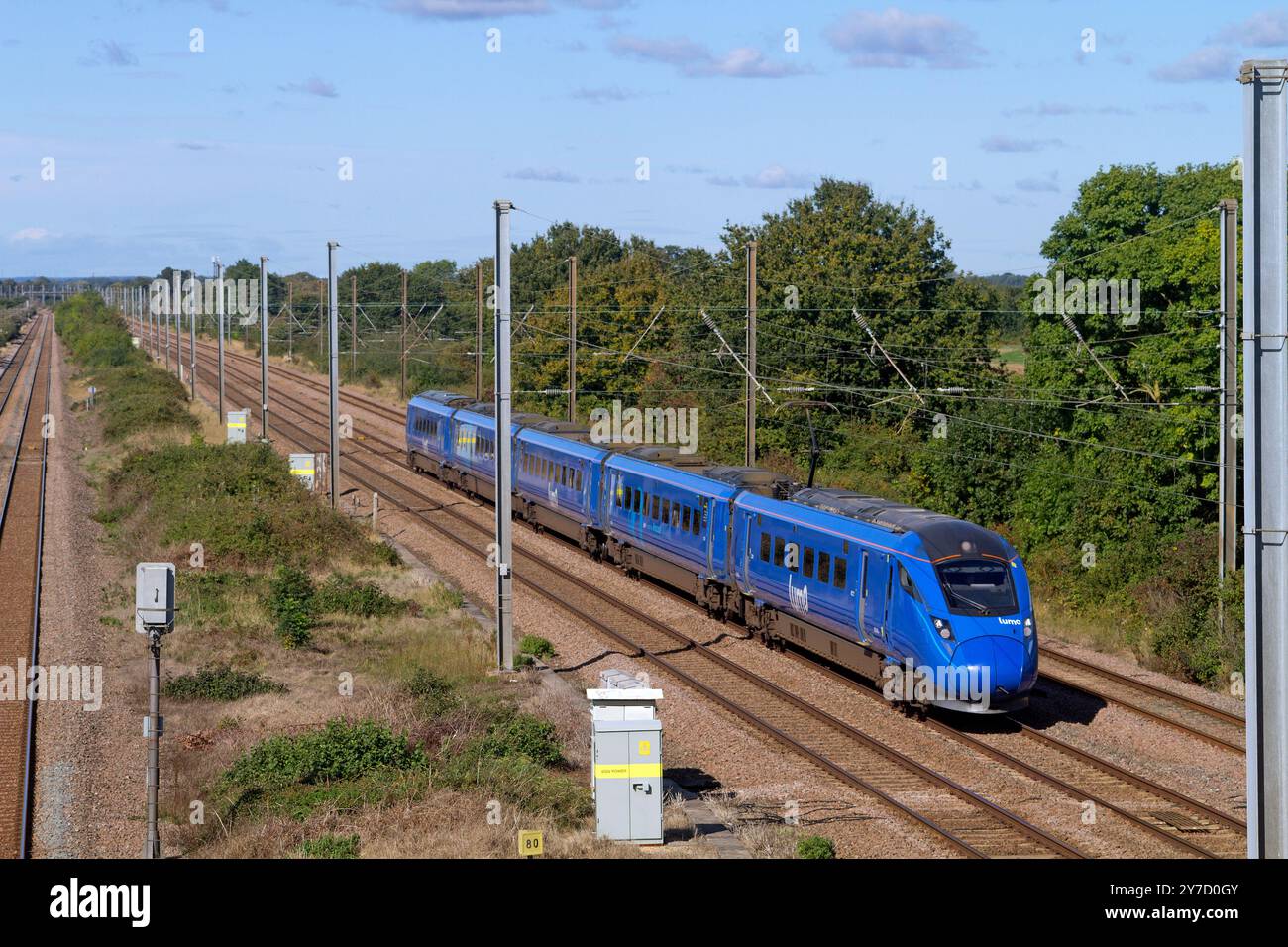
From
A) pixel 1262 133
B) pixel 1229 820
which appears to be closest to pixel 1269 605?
pixel 1262 133

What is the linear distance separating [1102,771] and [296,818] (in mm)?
10082

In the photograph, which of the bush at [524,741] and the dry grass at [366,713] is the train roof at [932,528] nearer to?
the dry grass at [366,713]

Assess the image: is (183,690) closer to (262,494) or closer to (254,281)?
(262,494)

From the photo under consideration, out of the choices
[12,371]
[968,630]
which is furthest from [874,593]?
[12,371]

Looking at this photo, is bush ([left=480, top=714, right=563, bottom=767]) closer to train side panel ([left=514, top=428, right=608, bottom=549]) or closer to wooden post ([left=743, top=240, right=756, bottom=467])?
wooden post ([left=743, top=240, right=756, bottom=467])

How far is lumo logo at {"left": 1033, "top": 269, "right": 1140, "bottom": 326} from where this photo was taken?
111ft

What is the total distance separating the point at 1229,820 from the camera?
15.3 m

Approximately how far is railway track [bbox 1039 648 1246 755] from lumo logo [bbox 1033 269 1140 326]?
12.8 metres

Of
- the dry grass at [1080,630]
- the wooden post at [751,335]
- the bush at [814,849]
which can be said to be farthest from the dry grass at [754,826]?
the wooden post at [751,335]

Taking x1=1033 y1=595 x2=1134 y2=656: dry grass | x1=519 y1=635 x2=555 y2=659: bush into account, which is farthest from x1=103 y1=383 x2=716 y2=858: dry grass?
A: x1=1033 y1=595 x2=1134 y2=656: dry grass

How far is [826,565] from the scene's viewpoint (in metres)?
21.3

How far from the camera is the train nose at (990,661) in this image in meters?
18.3

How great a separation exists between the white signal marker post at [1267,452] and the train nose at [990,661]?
10.2 meters
